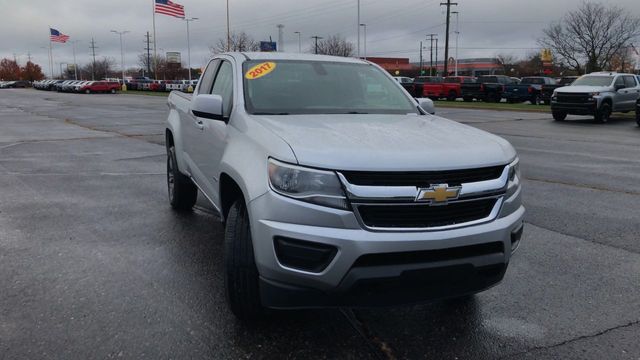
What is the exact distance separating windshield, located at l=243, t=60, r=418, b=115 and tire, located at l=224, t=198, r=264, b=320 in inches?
38.2

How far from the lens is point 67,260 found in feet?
15.8

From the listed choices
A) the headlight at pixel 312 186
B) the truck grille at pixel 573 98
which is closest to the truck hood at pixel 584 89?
the truck grille at pixel 573 98

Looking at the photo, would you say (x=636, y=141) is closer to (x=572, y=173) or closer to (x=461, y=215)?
(x=572, y=173)

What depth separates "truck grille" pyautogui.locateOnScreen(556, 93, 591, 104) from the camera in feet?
69.4

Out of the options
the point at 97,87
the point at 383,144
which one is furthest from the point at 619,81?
the point at 97,87

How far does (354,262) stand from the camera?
2801 millimetres

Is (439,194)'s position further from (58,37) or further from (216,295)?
(58,37)

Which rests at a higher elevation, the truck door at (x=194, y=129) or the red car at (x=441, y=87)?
the red car at (x=441, y=87)

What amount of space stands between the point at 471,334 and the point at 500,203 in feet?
2.94

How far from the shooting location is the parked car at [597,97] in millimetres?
21109

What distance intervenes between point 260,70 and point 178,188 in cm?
246

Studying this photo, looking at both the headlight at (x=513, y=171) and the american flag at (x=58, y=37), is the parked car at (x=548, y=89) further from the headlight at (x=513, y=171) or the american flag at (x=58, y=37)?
the american flag at (x=58, y=37)

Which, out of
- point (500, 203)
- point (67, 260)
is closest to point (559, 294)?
point (500, 203)

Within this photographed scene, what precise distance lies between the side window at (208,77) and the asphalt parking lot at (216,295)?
1452mm
